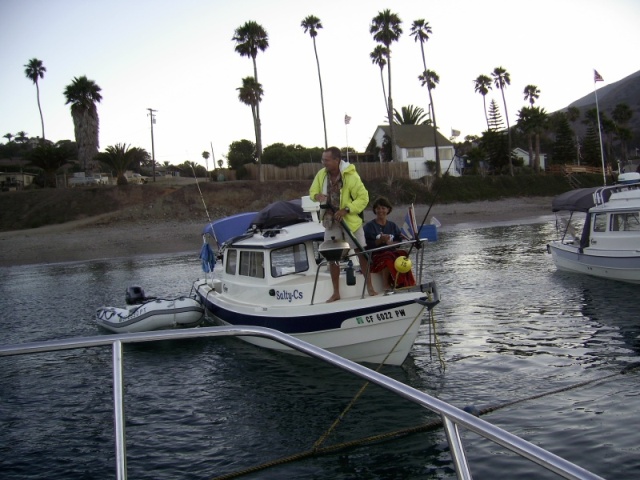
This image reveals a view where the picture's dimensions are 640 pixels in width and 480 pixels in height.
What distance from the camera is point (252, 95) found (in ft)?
186

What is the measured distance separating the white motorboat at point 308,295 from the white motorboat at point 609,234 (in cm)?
940

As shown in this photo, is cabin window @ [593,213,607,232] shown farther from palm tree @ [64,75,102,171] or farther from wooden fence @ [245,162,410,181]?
palm tree @ [64,75,102,171]

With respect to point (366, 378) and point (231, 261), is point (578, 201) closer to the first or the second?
point (231, 261)

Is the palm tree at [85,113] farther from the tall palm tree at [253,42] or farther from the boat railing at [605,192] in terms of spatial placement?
the boat railing at [605,192]

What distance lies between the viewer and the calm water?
657cm

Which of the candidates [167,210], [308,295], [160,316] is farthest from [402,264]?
[167,210]

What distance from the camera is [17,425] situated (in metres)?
7.34

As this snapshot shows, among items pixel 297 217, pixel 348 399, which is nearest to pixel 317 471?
pixel 348 399

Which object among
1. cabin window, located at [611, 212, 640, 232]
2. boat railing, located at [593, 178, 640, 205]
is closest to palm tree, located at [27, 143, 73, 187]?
boat railing, located at [593, 178, 640, 205]

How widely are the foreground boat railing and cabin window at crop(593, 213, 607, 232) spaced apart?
1775 centimetres

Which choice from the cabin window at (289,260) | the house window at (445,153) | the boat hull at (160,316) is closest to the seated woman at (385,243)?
the cabin window at (289,260)

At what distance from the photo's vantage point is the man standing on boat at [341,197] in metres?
9.90

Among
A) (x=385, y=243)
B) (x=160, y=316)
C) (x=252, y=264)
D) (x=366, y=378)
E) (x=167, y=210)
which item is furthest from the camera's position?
(x=167, y=210)

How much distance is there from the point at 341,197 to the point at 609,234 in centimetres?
1171
